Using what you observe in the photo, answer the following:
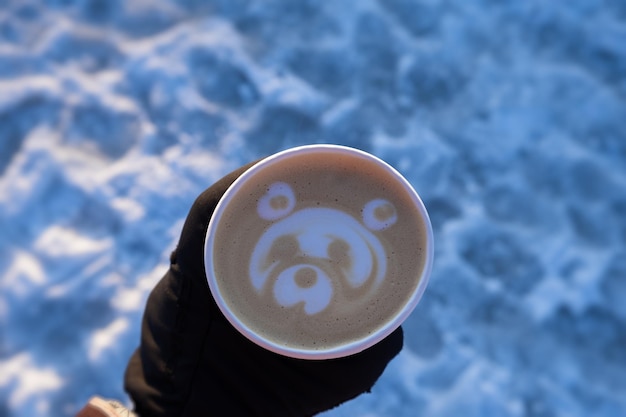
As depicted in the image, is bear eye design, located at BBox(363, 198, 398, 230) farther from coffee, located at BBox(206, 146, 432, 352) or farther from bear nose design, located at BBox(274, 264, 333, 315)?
bear nose design, located at BBox(274, 264, 333, 315)

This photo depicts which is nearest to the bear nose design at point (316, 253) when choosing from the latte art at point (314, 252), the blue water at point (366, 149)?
the latte art at point (314, 252)

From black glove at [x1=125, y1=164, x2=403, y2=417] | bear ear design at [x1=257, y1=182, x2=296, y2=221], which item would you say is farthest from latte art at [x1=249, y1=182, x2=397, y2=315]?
black glove at [x1=125, y1=164, x2=403, y2=417]

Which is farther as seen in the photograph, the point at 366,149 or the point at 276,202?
the point at 366,149

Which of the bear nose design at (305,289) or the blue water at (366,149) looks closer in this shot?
the bear nose design at (305,289)

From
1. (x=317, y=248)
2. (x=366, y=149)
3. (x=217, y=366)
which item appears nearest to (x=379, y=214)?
(x=317, y=248)

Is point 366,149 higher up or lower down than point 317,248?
higher up

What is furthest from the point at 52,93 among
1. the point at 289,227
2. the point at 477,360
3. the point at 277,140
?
the point at 477,360

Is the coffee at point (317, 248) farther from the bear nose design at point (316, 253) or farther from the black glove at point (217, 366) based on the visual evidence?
the black glove at point (217, 366)

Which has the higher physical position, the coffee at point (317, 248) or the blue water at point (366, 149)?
the blue water at point (366, 149)

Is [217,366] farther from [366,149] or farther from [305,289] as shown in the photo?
[366,149]
